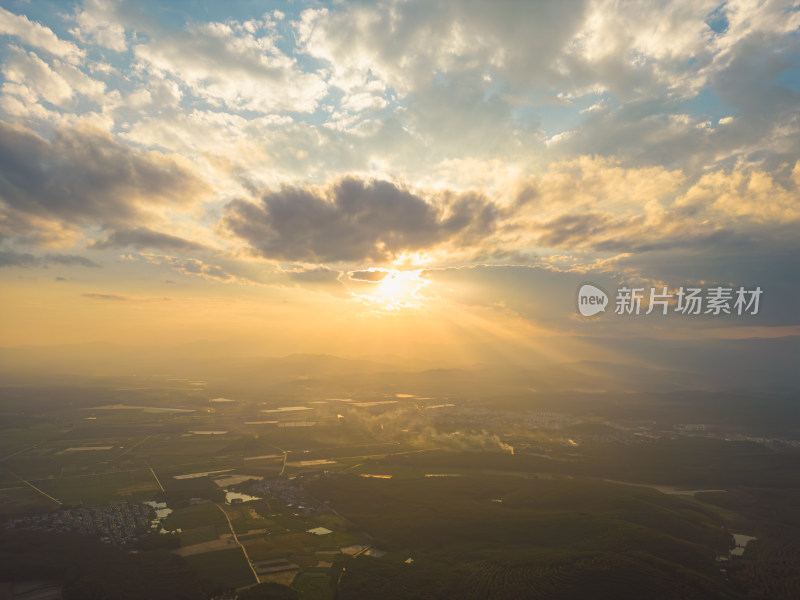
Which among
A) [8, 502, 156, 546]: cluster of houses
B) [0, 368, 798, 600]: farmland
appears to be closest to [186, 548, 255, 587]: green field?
[0, 368, 798, 600]: farmland

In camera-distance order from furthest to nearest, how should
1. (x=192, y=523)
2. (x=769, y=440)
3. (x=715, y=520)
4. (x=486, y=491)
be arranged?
1. (x=769, y=440)
2. (x=486, y=491)
3. (x=715, y=520)
4. (x=192, y=523)

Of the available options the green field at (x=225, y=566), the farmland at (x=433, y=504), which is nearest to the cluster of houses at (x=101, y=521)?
the farmland at (x=433, y=504)

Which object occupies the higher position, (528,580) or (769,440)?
(769,440)

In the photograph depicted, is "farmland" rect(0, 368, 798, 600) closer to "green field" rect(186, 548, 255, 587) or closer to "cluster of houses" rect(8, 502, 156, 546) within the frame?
"green field" rect(186, 548, 255, 587)

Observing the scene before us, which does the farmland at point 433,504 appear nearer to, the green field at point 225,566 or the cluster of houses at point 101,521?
the green field at point 225,566

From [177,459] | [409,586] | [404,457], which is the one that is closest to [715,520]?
[409,586]

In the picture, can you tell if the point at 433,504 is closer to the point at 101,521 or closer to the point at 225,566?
the point at 225,566

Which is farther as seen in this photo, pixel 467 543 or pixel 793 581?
pixel 467 543

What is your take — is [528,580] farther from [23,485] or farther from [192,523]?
[23,485]

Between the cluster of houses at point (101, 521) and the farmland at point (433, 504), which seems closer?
the farmland at point (433, 504)

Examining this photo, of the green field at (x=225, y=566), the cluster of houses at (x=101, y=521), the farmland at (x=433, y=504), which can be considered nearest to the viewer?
the green field at (x=225, y=566)

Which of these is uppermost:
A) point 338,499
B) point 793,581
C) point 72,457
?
point 793,581
